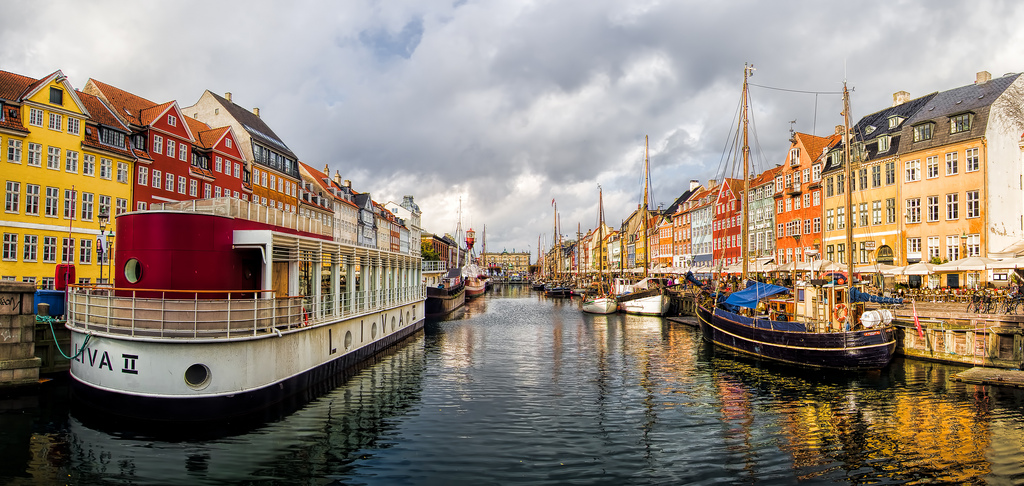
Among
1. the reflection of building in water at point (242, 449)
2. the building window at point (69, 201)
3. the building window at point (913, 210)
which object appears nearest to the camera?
the reflection of building in water at point (242, 449)

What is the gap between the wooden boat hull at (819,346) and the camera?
83.3ft

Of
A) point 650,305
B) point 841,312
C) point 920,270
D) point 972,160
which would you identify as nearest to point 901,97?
point 972,160

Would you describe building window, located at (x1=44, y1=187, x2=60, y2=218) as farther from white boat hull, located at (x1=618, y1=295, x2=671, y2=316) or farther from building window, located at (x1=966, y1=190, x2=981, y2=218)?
building window, located at (x1=966, y1=190, x2=981, y2=218)

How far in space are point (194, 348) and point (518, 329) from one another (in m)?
34.6

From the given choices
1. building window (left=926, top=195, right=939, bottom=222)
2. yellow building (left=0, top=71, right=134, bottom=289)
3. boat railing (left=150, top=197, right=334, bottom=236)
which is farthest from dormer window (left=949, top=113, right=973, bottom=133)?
yellow building (left=0, top=71, right=134, bottom=289)

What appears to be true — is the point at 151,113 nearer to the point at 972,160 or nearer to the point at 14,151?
the point at 14,151

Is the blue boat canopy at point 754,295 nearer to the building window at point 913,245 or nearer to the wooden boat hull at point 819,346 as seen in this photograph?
the wooden boat hull at point 819,346

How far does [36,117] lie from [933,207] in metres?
66.7

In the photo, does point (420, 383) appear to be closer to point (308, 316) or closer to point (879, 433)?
point (308, 316)

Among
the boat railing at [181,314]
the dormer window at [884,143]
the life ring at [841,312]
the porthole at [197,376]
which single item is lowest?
the porthole at [197,376]

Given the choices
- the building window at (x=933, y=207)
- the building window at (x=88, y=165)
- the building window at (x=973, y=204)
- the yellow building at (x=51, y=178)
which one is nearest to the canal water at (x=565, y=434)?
the yellow building at (x=51, y=178)

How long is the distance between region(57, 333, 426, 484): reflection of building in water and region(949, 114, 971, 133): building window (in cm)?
4771

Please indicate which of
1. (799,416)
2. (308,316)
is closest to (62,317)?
(308,316)

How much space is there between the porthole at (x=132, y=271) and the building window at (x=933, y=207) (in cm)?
5347
